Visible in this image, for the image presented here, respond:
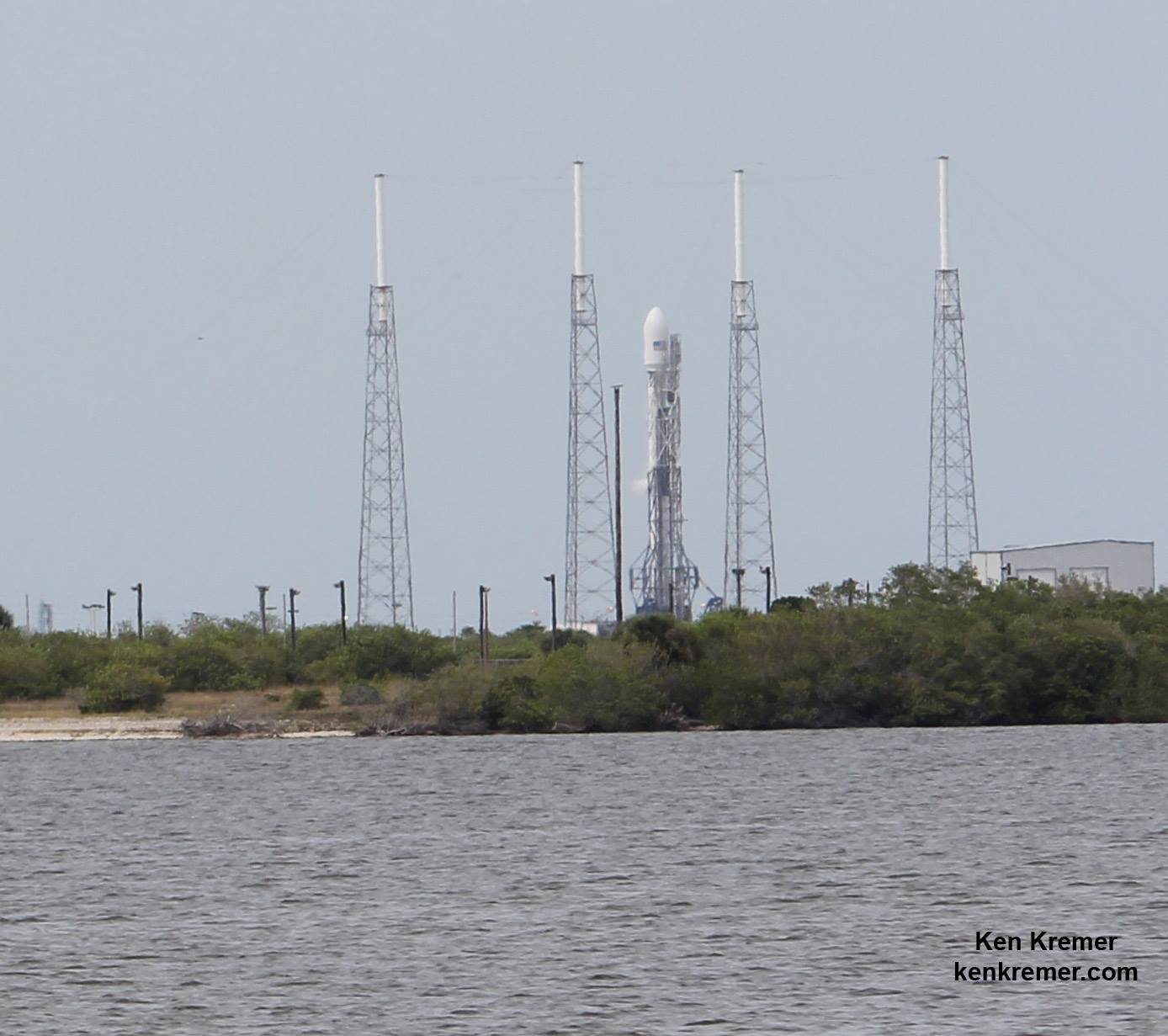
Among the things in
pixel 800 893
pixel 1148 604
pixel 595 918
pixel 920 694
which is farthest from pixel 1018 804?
pixel 1148 604

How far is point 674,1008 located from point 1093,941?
7.85m

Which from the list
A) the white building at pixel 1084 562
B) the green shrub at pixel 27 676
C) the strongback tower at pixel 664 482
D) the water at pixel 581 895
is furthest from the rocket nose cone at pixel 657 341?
the water at pixel 581 895

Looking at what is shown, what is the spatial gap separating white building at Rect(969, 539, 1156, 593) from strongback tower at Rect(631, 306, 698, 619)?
15572mm

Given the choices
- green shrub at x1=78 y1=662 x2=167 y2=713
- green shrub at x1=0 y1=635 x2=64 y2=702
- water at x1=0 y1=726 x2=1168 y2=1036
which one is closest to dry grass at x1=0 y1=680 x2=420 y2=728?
green shrub at x1=0 y1=635 x2=64 y2=702

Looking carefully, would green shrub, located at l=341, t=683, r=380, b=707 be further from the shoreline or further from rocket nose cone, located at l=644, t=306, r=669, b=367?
rocket nose cone, located at l=644, t=306, r=669, b=367

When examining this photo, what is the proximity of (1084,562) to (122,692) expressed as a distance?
49.9m

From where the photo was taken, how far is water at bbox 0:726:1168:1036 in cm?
3131

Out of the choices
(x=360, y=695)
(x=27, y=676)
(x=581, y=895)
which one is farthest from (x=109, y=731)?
(x=581, y=895)

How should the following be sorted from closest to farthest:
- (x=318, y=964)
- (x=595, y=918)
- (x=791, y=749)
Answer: (x=318, y=964) < (x=595, y=918) < (x=791, y=749)

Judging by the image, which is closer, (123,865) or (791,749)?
(123,865)

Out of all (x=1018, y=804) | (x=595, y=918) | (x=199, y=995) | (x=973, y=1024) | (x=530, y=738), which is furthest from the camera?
(x=530, y=738)

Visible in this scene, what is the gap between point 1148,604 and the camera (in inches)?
3903

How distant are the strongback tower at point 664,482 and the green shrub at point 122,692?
100 ft

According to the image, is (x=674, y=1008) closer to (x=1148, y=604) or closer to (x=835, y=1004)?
(x=835, y=1004)
